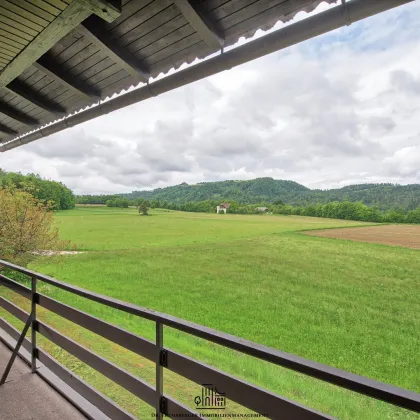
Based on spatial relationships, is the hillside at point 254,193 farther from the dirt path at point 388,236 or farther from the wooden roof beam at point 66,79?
the wooden roof beam at point 66,79

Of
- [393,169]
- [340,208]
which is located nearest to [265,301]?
[340,208]

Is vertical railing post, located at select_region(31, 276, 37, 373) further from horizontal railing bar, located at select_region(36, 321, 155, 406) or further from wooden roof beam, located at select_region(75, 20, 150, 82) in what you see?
wooden roof beam, located at select_region(75, 20, 150, 82)

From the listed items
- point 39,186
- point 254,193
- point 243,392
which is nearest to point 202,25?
point 243,392

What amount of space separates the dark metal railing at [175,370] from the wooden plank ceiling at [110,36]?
1178 mm

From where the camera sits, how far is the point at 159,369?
3.73 ft

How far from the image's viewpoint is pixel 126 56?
5.25ft

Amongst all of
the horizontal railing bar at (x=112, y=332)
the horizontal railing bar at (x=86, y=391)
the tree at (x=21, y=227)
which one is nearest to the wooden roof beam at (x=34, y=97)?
the horizontal railing bar at (x=112, y=332)

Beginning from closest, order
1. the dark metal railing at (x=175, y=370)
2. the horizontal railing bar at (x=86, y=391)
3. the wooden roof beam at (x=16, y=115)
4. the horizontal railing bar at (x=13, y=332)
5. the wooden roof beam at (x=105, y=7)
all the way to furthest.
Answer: the dark metal railing at (x=175, y=370), the wooden roof beam at (x=105, y=7), the horizontal railing bar at (x=86, y=391), the horizontal railing bar at (x=13, y=332), the wooden roof beam at (x=16, y=115)

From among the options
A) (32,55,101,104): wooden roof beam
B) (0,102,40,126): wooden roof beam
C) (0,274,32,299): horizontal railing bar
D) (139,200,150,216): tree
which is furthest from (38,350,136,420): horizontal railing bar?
(139,200,150,216): tree

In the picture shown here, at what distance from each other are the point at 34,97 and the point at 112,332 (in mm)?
1891

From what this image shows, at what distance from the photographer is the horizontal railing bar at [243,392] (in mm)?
731

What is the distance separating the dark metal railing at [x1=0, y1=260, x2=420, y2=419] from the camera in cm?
63

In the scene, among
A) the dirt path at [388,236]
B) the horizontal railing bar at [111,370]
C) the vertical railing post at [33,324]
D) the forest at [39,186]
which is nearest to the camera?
the horizontal railing bar at [111,370]

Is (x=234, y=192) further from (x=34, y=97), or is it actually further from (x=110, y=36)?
(x=110, y=36)
